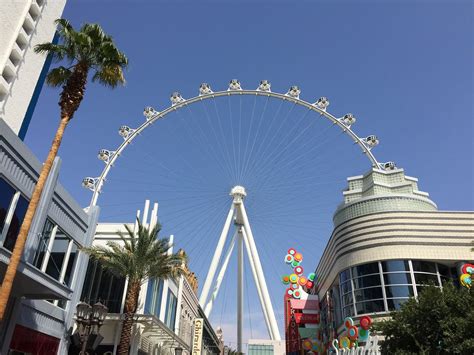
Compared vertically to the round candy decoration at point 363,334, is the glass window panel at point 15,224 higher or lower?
higher

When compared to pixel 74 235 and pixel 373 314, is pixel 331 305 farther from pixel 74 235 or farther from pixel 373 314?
pixel 74 235

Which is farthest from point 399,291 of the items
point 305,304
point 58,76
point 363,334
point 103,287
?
point 58,76

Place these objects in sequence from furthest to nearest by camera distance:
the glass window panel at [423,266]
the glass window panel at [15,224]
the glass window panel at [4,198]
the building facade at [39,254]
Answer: the glass window panel at [423,266] → the glass window panel at [15,224] → the building facade at [39,254] → the glass window panel at [4,198]

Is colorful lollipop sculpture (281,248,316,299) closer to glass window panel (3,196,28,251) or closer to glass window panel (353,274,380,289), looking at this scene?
glass window panel (353,274,380,289)

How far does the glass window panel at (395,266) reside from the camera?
38656 millimetres

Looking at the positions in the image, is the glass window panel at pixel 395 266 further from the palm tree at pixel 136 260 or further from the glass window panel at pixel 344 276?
the palm tree at pixel 136 260

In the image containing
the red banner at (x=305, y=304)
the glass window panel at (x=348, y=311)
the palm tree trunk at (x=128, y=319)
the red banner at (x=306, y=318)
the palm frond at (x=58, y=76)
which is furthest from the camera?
the red banner at (x=305, y=304)

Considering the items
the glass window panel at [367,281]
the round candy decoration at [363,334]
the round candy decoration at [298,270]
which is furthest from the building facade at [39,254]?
the round candy decoration at [298,270]

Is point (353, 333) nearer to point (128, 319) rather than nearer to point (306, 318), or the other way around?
point (128, 319)

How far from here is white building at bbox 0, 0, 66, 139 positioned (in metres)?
30.4

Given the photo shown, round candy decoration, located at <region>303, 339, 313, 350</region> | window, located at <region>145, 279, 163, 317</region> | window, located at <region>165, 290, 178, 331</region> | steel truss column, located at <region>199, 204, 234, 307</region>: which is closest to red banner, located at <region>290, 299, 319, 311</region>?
round candy decoration, located at <region>303, 339, 313, 350</region>

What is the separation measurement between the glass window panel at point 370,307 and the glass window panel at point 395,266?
2958 mm

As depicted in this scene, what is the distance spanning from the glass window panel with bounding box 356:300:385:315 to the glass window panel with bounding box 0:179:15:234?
31054 mm

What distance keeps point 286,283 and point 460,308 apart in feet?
132
